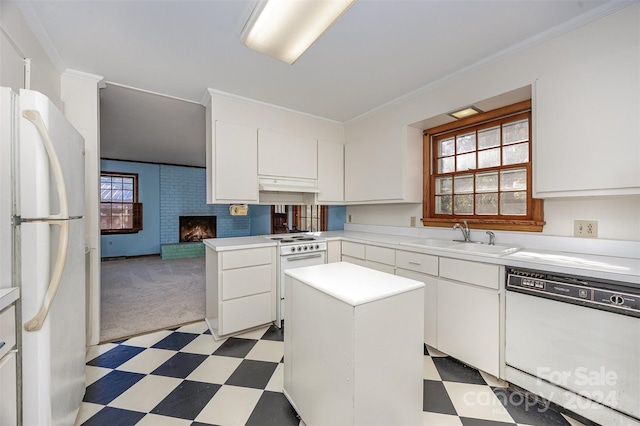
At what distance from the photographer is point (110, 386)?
1.78m

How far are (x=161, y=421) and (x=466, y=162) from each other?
320 centimetres

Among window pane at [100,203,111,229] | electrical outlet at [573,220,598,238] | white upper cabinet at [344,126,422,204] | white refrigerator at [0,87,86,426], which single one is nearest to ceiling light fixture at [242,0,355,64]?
white refrigerator at [0,87,86,426]

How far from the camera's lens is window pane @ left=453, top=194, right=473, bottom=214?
2.61 m

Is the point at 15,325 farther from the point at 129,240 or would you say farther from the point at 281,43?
the point at 129,240

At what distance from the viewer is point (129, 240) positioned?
20.7 ft

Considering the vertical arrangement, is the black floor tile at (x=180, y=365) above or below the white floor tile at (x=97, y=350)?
below

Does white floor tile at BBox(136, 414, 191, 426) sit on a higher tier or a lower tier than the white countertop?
lower

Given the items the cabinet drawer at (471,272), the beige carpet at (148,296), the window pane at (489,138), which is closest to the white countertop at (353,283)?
the cabinet drawer at (471,272)

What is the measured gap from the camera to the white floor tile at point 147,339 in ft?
7.63

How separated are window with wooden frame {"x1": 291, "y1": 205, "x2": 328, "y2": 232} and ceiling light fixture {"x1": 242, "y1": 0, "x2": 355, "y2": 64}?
93.3 inches

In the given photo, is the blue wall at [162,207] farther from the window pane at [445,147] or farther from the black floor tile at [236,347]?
the window pane at [445,147]

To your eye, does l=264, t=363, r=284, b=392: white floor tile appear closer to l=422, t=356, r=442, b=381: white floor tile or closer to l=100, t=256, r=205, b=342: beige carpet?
l=422, t=356, r=442, b=381: white floor tile

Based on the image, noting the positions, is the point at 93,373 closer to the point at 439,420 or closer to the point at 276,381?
the point at 276,381

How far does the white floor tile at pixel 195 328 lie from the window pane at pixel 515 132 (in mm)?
3432
